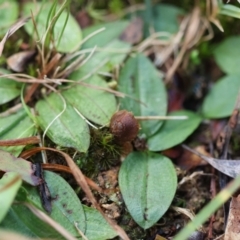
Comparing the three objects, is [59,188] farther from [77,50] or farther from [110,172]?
[77,50]

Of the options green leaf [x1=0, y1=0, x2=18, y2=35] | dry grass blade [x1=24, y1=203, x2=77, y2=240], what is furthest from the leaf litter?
green leaf [x1=0, y1=0, x2=18, y2=35]

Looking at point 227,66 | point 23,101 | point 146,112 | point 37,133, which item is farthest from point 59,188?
point 227,66

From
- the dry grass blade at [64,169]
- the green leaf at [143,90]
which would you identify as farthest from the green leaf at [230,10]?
the dry grass blade at [64,169]

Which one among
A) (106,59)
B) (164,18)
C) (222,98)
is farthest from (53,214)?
(164,18)

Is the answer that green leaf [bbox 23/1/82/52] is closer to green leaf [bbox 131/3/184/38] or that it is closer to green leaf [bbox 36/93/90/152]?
green leaf [bbox 36/93/90/152]

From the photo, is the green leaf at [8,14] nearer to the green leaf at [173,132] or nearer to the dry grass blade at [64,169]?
the dry grass blade at [64,169]
